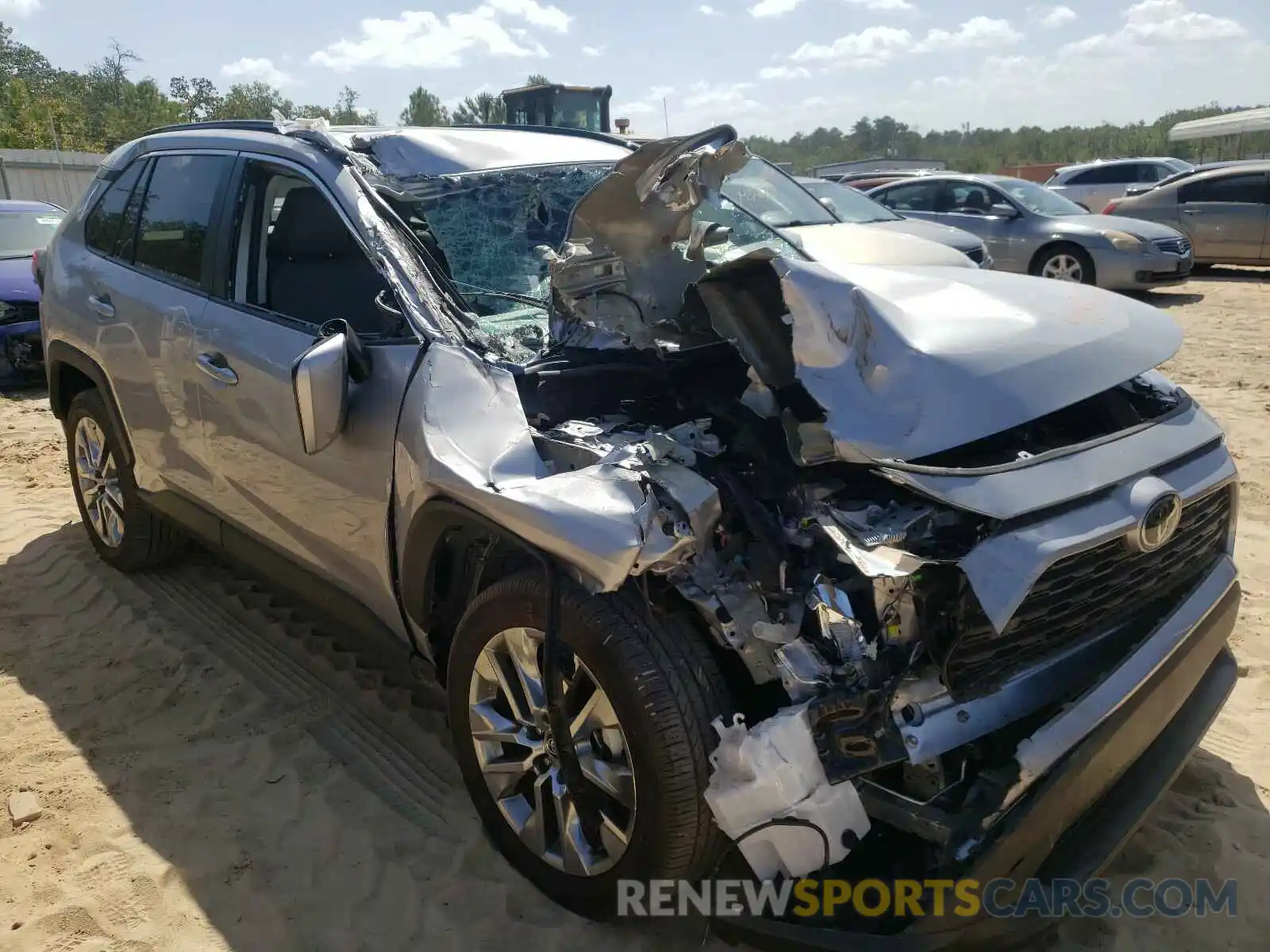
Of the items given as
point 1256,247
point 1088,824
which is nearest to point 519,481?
point 1088,824

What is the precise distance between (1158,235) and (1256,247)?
2.62 m

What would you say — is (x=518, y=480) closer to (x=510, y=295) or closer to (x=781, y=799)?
(x=781, y=799)

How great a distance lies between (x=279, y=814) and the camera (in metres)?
2.97

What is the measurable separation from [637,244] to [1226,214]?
12880mm

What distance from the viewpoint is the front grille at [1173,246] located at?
11062 mm

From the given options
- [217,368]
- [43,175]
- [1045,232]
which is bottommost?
[217,368]

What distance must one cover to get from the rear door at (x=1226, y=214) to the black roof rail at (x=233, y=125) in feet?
42.9

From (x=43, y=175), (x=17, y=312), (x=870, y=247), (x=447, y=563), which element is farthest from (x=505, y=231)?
(x=43, y=175)

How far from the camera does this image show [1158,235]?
11.2 m

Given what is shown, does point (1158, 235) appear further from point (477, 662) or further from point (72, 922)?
point (72, 922)

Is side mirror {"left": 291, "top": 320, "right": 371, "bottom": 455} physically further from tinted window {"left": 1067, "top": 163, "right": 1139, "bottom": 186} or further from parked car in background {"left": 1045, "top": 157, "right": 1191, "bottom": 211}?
tinted window {"left": 1067, "top": 163, "right": 1139, "bottom": 186}

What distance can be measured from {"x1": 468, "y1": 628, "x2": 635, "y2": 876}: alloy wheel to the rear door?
13.7 m

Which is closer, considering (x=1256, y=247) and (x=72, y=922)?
(x=72, y=922)

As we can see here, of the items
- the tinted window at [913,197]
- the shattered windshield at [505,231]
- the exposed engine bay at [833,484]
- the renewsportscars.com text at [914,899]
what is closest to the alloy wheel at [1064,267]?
the tinted window at [913,197]
